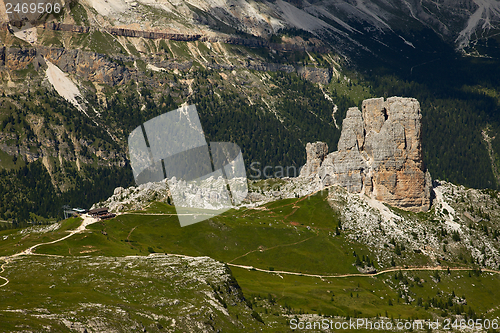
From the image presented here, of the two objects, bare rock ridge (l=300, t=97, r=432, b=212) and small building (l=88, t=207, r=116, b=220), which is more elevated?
bare rock ridge (l=300, t=97, r=432, b=212)

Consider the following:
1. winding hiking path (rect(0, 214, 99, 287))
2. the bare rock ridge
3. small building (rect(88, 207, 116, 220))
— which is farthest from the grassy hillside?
the bare rock ridge

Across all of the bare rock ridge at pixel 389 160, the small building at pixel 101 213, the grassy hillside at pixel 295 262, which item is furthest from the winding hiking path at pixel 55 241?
the bare rock ridge at pixel 389 160

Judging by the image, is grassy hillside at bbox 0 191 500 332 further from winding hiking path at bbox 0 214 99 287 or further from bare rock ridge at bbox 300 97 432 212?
bare rock ridge at bbox 300 97 432 212

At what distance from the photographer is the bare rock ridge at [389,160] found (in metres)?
192

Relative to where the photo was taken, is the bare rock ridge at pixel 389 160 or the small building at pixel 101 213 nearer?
the small building at pixel 101 213

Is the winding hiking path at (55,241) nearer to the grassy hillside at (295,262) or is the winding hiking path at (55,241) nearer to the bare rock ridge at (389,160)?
the grassy hillside at (295,262)

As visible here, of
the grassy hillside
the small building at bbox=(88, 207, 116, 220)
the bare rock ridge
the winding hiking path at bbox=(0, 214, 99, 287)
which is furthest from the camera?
the bare rock ridge

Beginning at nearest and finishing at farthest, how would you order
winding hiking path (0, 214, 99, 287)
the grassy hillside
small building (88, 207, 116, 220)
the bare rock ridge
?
1. winding hiking path (0, 214, 99, 287)
2. the grassy hillside
3. small building (88, 207, 116, 220)
4. the bare rock ridge

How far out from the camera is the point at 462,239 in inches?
7136

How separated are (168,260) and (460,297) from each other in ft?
283

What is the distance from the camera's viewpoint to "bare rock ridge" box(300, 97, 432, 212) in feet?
631

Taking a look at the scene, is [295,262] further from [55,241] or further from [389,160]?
[55,241]

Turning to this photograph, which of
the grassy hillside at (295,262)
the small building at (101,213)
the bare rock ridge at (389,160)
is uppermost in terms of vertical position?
the bare rock ridge at (389,160)

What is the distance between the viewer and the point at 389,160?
192750 mm
